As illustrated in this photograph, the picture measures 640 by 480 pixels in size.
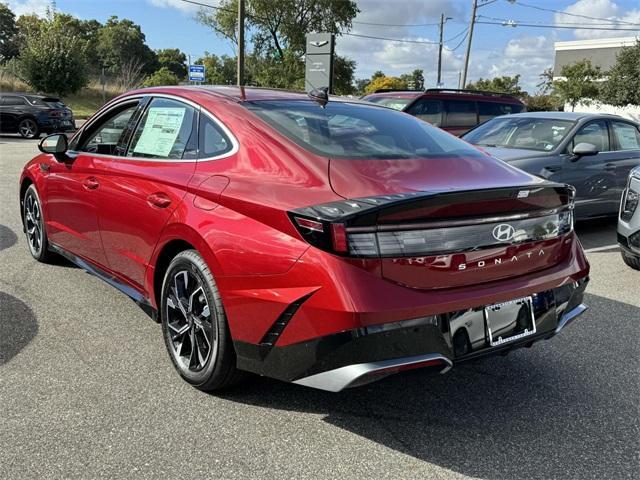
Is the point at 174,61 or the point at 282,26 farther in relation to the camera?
the point at 174,61

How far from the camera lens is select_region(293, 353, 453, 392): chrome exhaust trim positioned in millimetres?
2264

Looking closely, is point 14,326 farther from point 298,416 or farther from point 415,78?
point 415,78

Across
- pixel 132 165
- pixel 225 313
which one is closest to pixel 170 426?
pixel 225 313

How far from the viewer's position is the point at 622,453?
257 centimetres

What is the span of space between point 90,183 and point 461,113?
31.9ft

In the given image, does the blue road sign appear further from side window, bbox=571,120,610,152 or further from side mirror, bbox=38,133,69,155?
side mirror, bbox=38,133,69,155

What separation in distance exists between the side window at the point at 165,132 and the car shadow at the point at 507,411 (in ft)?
4.49

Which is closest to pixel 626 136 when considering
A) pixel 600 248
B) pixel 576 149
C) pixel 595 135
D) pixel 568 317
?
pixel 595 135

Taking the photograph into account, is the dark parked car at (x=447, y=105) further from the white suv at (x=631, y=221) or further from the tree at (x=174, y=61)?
the tree at (x=174, y=61)

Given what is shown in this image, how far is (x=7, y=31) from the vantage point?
74188mm

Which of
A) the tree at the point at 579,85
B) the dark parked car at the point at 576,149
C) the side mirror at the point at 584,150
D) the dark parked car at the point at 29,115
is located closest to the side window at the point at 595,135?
the dark parked car at the point at 576,149

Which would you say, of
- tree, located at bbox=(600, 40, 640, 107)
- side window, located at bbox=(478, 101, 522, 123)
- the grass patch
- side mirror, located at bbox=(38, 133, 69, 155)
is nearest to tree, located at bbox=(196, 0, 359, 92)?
the grass patch

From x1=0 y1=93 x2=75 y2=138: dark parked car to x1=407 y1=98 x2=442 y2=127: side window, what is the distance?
13.8m

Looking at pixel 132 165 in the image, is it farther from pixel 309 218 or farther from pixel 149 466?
pixel 149 466
